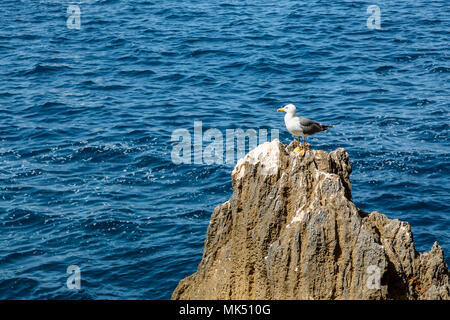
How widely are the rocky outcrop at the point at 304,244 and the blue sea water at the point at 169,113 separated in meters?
8.76

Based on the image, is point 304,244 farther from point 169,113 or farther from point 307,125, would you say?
point 169,113

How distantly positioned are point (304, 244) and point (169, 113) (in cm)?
2667

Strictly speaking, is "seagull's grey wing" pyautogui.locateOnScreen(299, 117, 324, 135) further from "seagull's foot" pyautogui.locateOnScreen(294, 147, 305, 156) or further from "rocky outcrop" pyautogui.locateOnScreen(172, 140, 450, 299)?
"seagull's foot" pyautogui.locateOnScreen(294, 147, 305, 156)

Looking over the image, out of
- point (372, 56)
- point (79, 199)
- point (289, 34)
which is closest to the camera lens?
point (79, 199)

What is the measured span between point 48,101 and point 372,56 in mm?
21848

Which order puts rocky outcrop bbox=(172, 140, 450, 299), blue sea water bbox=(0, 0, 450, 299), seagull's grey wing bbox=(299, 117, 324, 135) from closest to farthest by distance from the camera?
rocky outcrop bbox=(172, 140, 450, 299) < seagull's grey wing bbox=(299, 117, 324, 135) < blue sea water bbox=(0, 0, 450, 299)

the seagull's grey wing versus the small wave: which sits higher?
the seagull's grey wing

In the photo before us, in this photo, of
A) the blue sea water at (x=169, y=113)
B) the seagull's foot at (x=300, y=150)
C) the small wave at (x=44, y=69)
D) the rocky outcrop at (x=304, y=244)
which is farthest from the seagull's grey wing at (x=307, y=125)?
the small wave at (x=44, y=69)

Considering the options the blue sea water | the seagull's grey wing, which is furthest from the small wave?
the seagull's grey wing

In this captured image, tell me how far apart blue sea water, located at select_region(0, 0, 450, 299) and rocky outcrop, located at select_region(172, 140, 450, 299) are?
8762 millimetres

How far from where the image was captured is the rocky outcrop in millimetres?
14859

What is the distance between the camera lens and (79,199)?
32.1 metres

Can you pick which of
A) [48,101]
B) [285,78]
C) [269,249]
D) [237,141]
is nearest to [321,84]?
[285,78]
